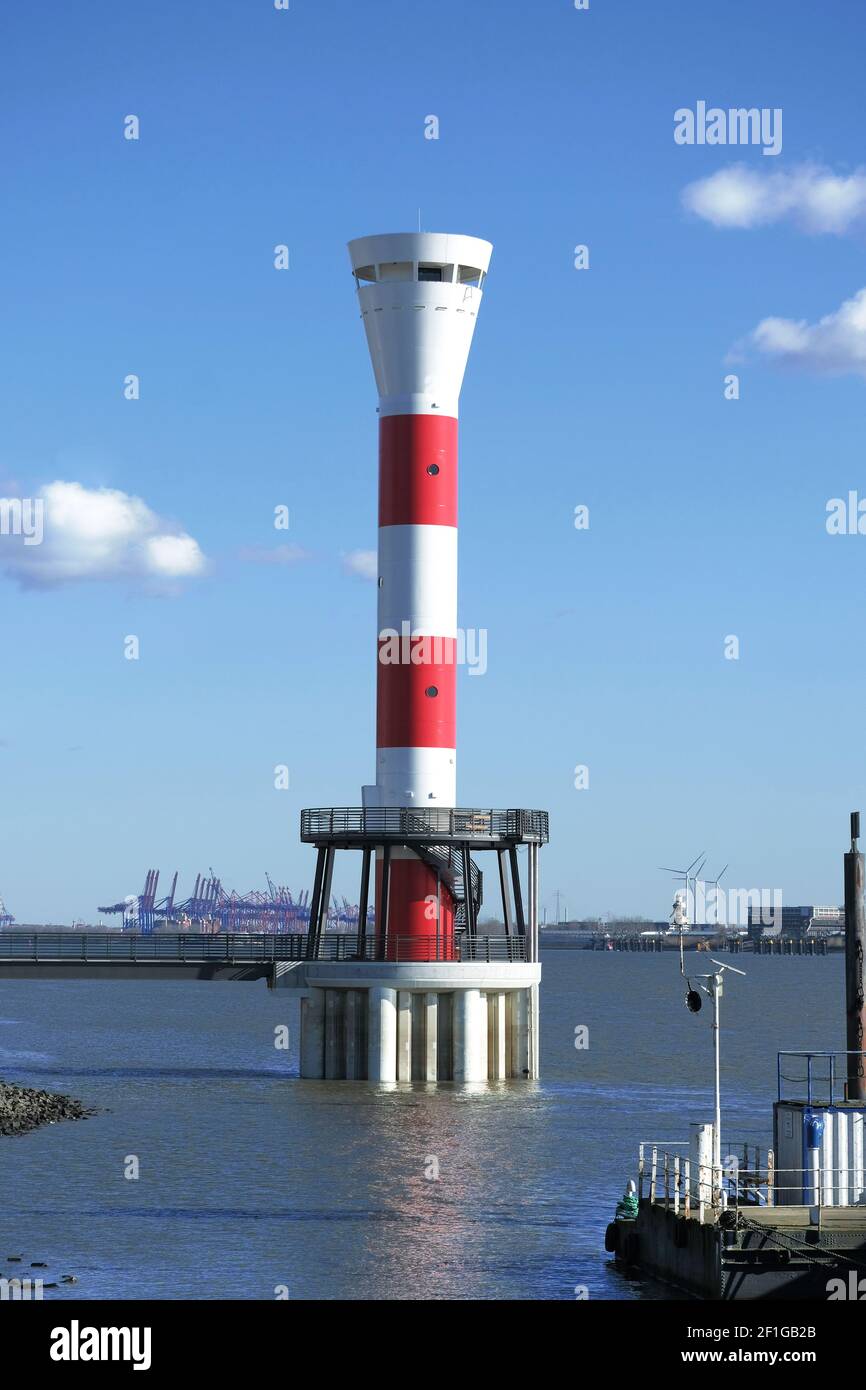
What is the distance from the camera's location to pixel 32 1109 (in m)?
71.1

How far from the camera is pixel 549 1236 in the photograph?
4844 cm

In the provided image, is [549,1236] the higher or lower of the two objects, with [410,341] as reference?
lower

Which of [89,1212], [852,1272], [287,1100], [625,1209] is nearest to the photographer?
[852,1272]

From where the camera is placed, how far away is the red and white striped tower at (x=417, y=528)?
257 ft

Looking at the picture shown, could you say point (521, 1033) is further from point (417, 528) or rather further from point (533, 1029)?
point (417, 528)

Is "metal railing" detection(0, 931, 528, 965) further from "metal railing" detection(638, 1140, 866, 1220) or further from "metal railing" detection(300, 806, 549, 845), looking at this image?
"metal railing" detection(638, 1140, 866, 1220)

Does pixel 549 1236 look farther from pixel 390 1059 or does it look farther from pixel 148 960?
pixel 148 960

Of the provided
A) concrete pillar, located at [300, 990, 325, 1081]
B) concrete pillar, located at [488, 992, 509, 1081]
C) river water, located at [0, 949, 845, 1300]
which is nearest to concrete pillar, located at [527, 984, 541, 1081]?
river water, located at [0, 949, 845, 1300]

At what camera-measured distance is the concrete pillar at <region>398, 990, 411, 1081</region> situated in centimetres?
7669

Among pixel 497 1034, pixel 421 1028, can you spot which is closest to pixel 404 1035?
pixel 421 1028

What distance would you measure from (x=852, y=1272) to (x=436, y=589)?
43130mm

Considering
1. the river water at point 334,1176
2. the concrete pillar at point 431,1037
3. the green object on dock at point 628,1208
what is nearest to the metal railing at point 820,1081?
the river water at point 334,1176
